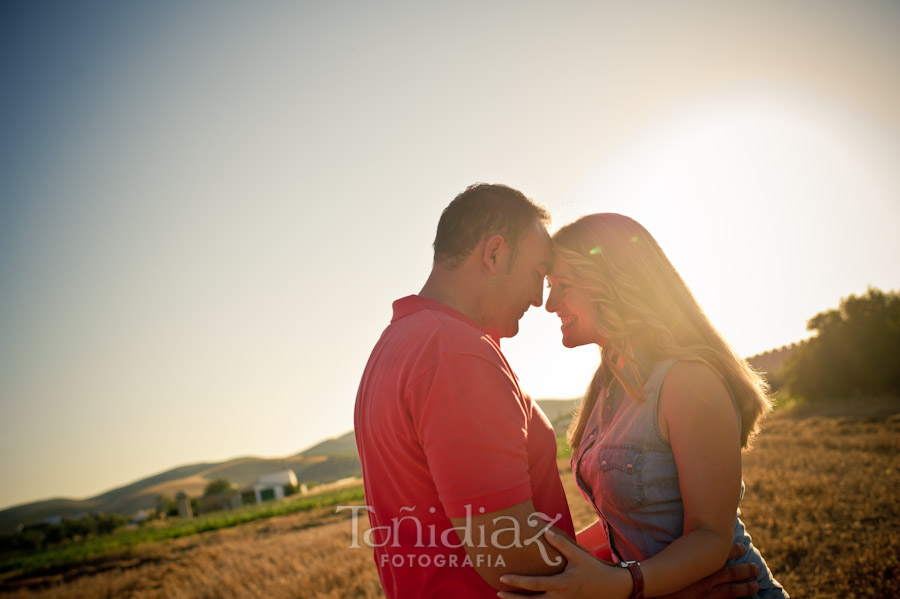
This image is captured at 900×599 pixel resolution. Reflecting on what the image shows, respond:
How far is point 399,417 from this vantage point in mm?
1888

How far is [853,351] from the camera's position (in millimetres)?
29000

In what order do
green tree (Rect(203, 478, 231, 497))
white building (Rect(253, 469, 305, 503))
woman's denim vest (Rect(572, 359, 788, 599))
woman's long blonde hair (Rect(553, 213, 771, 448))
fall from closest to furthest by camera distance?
woman's denim vest (Rect(572, 359, 788, 599)) < woman's long blonde hair (Rect(553, 213, 771, 448)) < white building (Rect(253, 469, 305, 503)) < green tree (Rect(203, 478, 231, 497))

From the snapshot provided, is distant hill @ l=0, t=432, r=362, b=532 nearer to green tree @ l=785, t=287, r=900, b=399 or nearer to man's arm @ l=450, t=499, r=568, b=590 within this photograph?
green tree @ l=785, t=287, r=900, b=399

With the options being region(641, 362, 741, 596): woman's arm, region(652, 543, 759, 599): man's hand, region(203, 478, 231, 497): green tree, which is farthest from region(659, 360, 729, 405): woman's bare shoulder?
region(203, 478, 231, 497): green tree

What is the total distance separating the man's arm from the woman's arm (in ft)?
1.61

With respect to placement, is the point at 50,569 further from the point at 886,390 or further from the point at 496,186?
the point at 886,390

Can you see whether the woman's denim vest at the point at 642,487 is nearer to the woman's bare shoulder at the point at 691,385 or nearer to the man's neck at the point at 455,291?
the woman's bare shoulder at the point at 691,385

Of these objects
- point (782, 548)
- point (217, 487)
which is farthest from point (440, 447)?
point (217, 487)

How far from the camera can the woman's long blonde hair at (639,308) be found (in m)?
2.38

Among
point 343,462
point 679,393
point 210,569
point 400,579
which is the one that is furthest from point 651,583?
point 343,462

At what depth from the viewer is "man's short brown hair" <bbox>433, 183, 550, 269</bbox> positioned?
8.14ft

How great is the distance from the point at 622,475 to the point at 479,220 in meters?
1.42

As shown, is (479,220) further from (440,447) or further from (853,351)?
(853,351)

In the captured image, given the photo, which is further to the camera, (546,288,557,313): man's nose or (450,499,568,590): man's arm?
(546,288,557,313): man's nose
